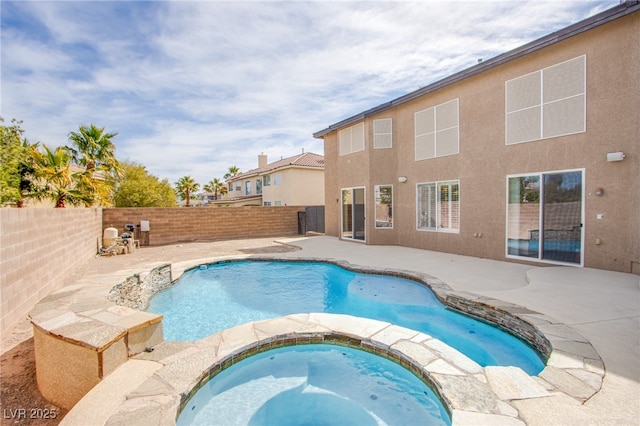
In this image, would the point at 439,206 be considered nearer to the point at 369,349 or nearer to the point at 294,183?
the point at 369,349

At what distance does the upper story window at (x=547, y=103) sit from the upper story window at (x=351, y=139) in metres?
6.19

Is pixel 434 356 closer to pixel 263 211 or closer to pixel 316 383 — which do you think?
pixel 316 383

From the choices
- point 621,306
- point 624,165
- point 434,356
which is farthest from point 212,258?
point 624,165

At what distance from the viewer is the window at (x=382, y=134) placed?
13.1 meters

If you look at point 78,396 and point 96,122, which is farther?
point 96,122

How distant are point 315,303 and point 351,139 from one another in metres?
9.31

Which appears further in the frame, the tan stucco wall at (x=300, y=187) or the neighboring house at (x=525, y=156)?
the tan stucco wall at (x=300, y=187)

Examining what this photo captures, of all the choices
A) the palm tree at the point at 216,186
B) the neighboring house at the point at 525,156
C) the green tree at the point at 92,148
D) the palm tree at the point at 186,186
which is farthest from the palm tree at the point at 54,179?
the palm tree at the point at 216,186

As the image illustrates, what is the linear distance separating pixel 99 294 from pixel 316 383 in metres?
4.63

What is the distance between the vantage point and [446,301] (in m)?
6.30

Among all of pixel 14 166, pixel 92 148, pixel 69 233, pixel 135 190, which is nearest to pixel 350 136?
pixel 69 233

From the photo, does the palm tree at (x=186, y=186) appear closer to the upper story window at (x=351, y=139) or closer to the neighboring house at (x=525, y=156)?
the upper story window at (x=351, y=139)

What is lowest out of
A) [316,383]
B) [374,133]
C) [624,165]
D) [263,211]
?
[316,383]

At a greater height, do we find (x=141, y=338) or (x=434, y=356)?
(x=141, y=338)
